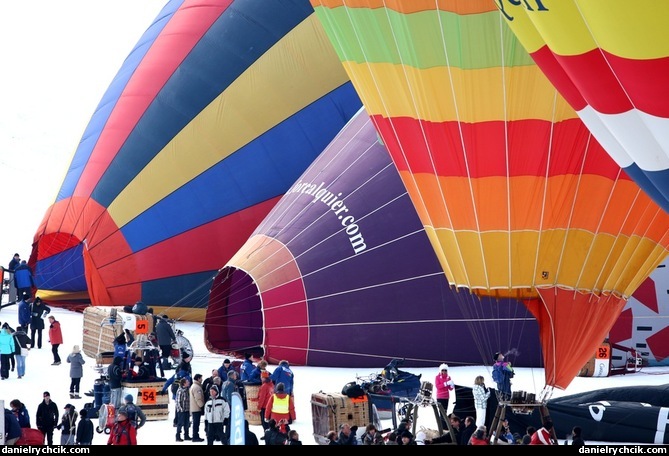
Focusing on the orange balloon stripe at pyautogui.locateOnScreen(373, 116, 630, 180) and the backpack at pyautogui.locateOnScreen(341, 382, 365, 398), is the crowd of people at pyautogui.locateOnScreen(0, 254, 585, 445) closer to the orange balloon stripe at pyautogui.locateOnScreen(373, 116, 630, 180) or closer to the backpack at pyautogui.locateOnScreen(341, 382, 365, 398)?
the backpack at pyautogui.locateOnScreen(341, 382, 365, 398)

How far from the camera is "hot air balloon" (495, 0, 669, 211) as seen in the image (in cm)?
805

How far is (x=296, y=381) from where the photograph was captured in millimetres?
14242

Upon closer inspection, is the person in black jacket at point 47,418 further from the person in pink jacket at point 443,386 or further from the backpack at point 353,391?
the person in pink jacket at point 443,386

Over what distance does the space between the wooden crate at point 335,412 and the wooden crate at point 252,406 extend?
0.84 metres

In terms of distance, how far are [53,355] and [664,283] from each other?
7.49 meters

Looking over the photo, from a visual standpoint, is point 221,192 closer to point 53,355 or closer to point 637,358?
point 53,355

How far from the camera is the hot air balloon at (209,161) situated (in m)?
17.8

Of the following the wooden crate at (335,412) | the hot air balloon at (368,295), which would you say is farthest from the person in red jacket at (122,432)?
the hot air balloon at (368,295)

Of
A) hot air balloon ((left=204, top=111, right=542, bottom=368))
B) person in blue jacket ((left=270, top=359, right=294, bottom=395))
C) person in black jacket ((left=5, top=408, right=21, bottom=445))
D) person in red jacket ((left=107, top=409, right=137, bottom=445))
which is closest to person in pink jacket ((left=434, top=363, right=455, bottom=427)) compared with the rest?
person in blue jacket ((left=270, top=359, right=294, bottom=395))

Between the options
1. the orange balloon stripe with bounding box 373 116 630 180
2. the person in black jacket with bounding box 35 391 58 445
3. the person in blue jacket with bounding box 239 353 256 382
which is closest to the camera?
the person in black jacket with bounding box 35 391 58 445

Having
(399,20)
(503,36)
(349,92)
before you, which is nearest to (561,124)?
(503,36)

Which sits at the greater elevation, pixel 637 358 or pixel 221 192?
pixel 221 192

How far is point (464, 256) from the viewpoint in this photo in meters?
12.1

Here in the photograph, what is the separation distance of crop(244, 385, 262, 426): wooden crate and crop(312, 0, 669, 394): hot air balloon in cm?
238
